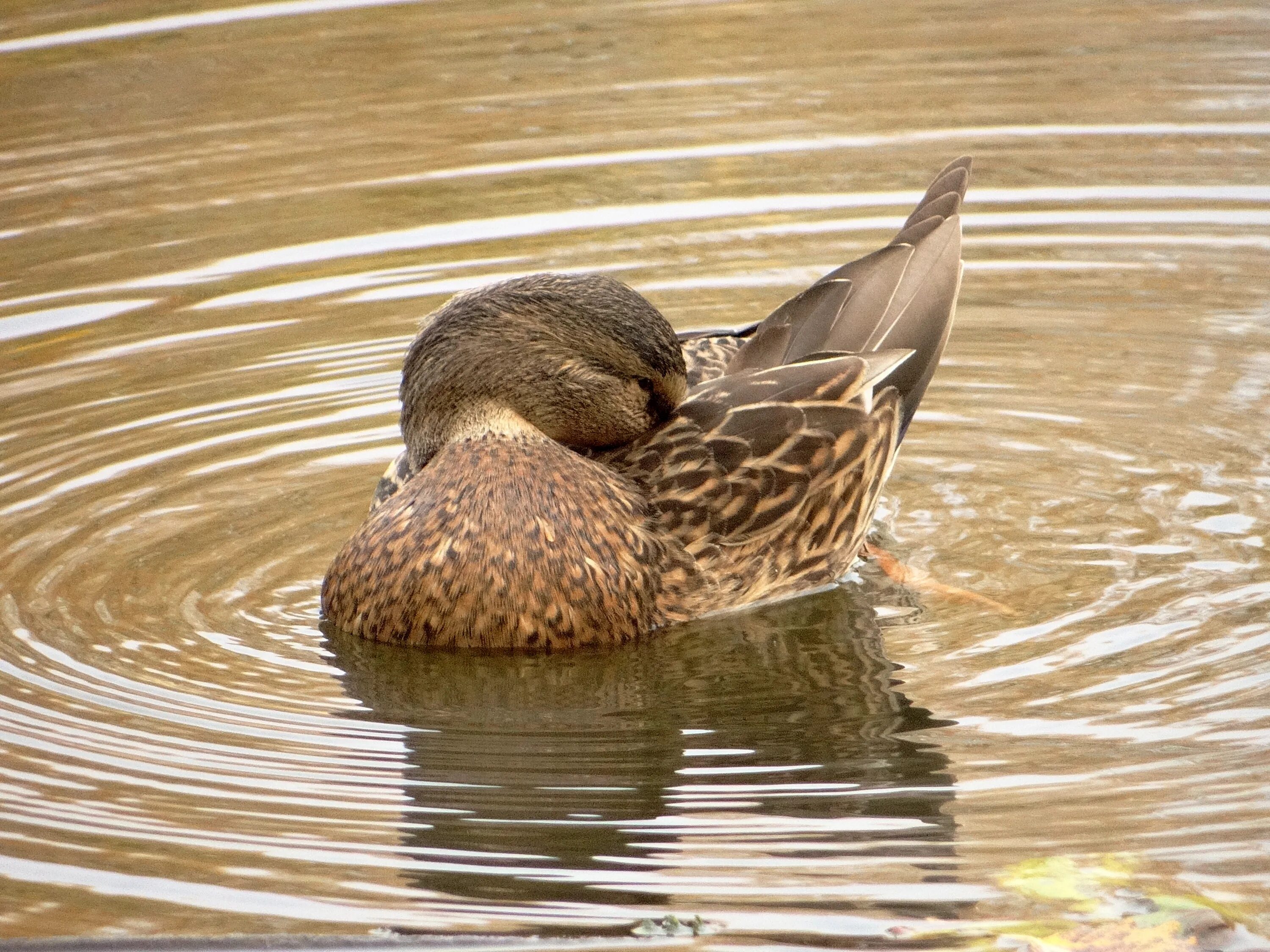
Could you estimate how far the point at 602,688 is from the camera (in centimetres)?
575

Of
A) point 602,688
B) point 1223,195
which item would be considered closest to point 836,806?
point 602,688

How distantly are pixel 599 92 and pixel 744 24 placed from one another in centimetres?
155

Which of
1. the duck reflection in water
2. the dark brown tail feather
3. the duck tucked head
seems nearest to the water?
the duck reflection in water

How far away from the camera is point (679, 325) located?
8719 millimetres

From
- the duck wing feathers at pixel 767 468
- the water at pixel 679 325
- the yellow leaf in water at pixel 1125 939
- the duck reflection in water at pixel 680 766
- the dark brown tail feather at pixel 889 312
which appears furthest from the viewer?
the dark brown tail feather at pixel 889 312

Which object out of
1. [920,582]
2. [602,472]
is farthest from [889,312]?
[602,472]

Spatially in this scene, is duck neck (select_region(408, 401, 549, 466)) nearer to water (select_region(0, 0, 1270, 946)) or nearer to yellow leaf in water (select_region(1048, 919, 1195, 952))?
water (select_region(0, 0, 1270, 946))

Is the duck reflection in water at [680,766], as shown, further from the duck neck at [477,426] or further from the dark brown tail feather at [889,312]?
the dark brown tail feather at [889,312]

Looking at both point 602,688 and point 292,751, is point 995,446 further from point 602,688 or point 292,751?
point 292,751

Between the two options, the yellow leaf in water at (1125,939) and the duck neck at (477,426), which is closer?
the yellow leaf in water at (1125,939)

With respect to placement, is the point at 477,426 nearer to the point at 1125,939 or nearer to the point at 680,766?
the point at 680,766

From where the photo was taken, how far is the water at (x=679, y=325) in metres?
4.54

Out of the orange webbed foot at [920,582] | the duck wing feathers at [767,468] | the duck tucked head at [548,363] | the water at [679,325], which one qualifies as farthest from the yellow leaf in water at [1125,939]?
the duck tucked head at [548,363]

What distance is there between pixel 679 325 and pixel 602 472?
2625mm
